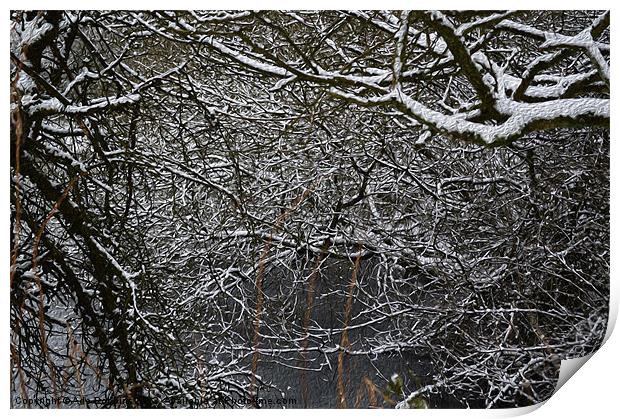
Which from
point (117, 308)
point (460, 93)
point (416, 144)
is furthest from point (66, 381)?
point (460, 93)

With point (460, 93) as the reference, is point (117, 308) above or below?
below

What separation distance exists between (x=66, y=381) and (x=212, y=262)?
0.72 meters

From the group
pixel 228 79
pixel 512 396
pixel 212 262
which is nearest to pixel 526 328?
pixel 512 396

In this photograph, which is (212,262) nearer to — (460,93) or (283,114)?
(283,114)

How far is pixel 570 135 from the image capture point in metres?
2.51

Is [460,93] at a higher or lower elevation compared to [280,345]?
higher

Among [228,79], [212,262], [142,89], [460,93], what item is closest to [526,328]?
[460,93]

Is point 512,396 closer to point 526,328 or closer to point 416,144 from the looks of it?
point 526,328

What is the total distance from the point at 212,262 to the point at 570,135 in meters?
1.42

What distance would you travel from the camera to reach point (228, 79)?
2502 millimetres

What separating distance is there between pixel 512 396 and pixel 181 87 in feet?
5.57
